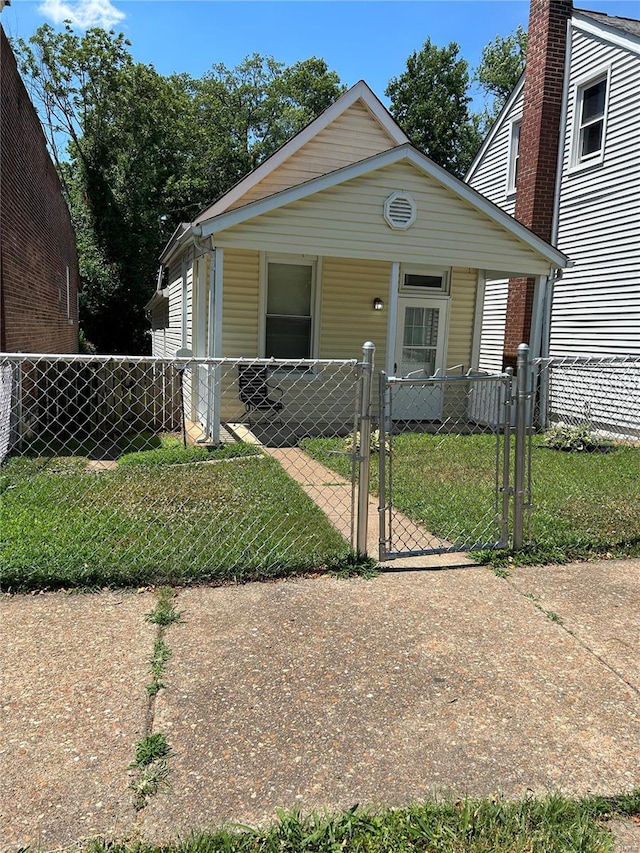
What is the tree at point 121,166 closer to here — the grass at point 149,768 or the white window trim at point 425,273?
the white window trim at point 425,273

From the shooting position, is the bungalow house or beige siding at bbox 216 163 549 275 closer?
beige siding at bbox 216 163 549 275

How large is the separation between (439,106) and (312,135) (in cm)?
2435

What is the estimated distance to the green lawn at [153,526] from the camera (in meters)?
4.05

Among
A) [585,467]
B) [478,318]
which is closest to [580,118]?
[478,318]

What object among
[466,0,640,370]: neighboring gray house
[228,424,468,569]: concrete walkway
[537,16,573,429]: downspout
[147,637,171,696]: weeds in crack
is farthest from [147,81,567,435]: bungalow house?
[147,637,171,696]: weeds in crack

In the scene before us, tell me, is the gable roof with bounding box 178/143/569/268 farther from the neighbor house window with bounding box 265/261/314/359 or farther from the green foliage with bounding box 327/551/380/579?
the green foliage with bounding box 327/551/380/579

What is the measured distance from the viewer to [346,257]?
9.48m

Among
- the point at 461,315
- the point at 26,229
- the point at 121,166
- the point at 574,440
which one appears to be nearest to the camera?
the point at 574,440

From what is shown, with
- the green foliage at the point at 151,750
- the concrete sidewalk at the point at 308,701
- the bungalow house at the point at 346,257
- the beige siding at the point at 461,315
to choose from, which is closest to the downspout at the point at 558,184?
the beige siding at the point at 461,315

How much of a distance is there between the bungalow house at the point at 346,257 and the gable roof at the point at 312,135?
0.02 metres

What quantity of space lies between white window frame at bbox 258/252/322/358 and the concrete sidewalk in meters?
7.02

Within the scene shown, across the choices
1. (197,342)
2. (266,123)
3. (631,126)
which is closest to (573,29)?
(631,126)

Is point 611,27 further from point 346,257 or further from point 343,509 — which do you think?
point 343,509

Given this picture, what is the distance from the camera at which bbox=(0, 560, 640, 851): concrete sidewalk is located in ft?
7.39
